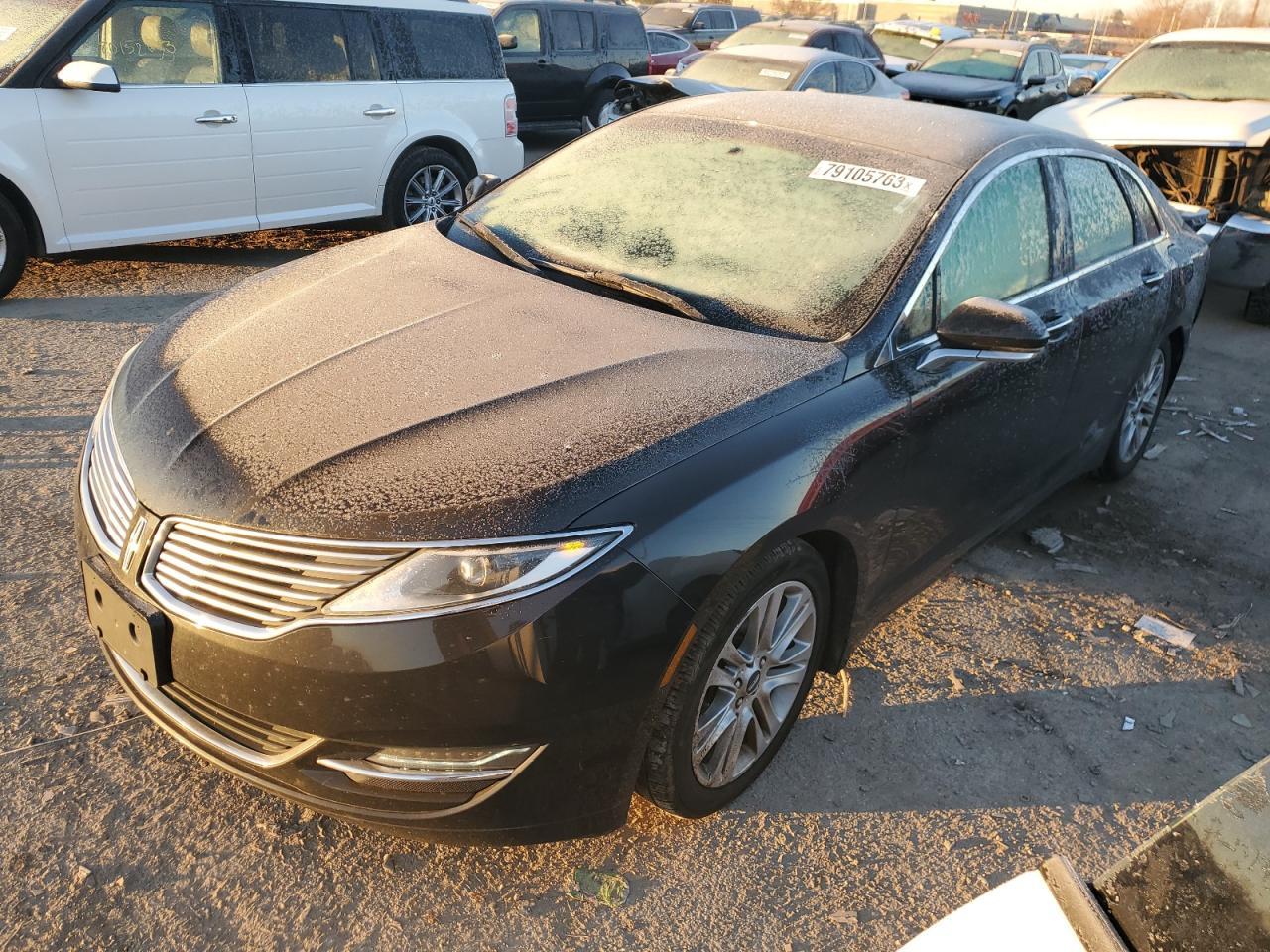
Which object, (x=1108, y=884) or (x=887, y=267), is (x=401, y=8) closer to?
(x=887, y=267)

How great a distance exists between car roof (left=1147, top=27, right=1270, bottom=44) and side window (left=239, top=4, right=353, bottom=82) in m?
6.97

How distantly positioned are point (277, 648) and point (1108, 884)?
1.50 meters

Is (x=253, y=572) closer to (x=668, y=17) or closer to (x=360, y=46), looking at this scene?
(x=360, y=46)

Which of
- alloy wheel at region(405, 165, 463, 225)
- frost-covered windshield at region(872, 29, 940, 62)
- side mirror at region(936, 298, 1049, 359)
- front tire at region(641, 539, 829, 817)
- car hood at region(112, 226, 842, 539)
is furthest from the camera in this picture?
frost-covered windshield at region(872, 29, 940, 62)

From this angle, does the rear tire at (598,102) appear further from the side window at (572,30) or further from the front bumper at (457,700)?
the front bumper at (457,700)

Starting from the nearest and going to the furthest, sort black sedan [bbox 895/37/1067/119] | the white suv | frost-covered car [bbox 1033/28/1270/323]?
the white suv < frost-covered car [bbox 1033/28/1270/323] < black sedan [bbox 895/37/1067/119]

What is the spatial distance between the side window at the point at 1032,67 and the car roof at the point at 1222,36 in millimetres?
5575

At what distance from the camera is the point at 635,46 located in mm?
14109

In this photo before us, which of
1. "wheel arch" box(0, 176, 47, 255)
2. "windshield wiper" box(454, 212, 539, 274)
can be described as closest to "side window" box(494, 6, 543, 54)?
"wheel arch" box(0, 176, 47, 255)

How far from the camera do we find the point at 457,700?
1998 mm

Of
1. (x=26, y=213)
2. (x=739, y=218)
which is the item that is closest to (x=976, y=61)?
(x=26, y=213)

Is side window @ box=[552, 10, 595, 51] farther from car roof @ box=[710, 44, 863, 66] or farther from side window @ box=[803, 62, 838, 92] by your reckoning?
side window @ box=[803, 62, 838, 92]

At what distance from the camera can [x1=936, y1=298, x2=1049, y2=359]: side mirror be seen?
9.13ft

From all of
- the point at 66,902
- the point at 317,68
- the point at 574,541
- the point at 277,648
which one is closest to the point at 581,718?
the point at 574,541
